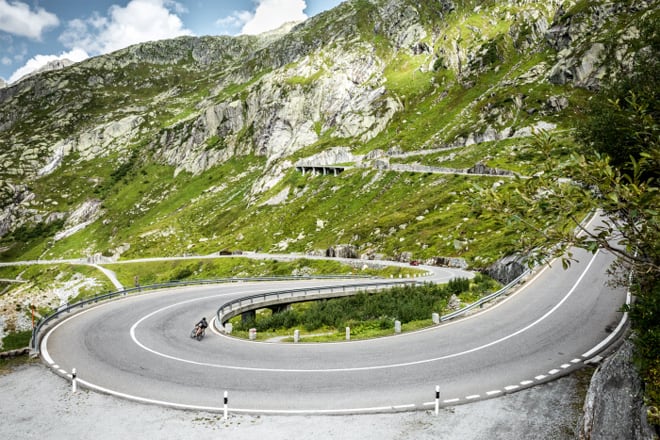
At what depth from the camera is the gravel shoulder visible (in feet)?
45.5

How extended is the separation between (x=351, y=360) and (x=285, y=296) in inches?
867

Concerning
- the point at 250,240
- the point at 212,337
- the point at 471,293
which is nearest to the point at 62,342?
the point at 212,337

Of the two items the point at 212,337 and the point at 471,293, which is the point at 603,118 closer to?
the point at 471,293

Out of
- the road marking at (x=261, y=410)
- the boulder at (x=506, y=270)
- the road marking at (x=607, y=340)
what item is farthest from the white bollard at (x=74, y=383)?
the boulder at (x=506, y=270)

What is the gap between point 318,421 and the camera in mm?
15094

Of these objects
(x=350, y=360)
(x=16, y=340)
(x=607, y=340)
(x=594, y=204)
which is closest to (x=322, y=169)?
(x=16, y=340)

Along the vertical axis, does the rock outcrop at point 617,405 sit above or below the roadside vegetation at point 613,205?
below

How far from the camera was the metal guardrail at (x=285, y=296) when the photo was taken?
35.8 metres

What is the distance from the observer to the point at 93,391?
18.4m

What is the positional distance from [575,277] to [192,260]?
84378 mm

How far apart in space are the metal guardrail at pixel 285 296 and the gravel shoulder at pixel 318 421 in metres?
15.2

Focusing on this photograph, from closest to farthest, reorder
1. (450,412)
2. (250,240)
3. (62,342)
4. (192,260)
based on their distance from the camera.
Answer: (450,412) → (62,342) → (192,260) → (250,240)

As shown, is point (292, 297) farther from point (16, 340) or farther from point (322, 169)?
point (322, 169)

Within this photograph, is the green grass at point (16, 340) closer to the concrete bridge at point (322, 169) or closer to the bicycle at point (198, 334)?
the bicycle at point (198, 334)
